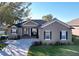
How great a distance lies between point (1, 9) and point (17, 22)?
0.49 m

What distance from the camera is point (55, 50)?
450cm

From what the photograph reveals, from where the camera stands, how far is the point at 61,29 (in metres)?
4.49

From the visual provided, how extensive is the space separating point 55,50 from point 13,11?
1.33 metres

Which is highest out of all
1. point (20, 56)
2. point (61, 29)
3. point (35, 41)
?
point (61, 29)

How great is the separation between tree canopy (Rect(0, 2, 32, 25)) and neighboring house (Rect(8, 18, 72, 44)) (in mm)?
171

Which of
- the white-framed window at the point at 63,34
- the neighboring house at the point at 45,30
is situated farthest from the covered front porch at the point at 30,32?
the white-framed window at the point at 63,34

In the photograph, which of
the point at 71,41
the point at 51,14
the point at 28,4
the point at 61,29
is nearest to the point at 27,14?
the point at 28,4

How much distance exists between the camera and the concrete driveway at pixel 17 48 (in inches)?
178

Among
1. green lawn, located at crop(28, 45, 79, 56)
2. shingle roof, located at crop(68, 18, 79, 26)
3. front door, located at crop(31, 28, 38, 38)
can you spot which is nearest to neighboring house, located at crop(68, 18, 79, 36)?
shingle roof, located at crop(68, 18, 79, 26)

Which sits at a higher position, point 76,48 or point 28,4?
point 28,4

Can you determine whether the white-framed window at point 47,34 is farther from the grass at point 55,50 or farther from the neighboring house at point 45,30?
the grass at point 55,50

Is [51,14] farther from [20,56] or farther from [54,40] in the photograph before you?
[20,56]

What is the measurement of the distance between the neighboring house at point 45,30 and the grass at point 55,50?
0.13m

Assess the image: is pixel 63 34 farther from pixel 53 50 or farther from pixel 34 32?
pixel 34 32
